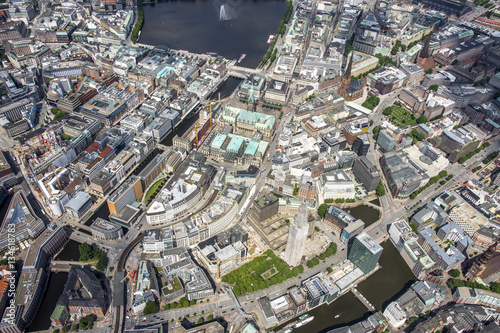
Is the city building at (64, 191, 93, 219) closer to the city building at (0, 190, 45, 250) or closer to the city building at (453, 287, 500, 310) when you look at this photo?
the city building at (0, 190, 45, 250)

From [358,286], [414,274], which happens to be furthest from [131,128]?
[414,274]

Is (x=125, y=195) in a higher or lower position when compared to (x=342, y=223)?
lower

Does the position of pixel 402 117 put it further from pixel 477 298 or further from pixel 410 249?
pixel 477 298

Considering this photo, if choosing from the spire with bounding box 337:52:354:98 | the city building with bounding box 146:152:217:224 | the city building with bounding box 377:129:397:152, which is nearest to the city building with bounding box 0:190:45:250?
the city building with bounding box 146:152:217:224

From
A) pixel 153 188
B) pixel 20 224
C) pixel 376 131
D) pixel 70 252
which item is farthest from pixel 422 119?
pixel 20 224

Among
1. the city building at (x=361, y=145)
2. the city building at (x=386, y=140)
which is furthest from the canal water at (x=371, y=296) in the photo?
the city building at (x=386, y=140)

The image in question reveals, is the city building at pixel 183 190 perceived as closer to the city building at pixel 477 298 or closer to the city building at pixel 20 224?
the city building at pixel 20 224
